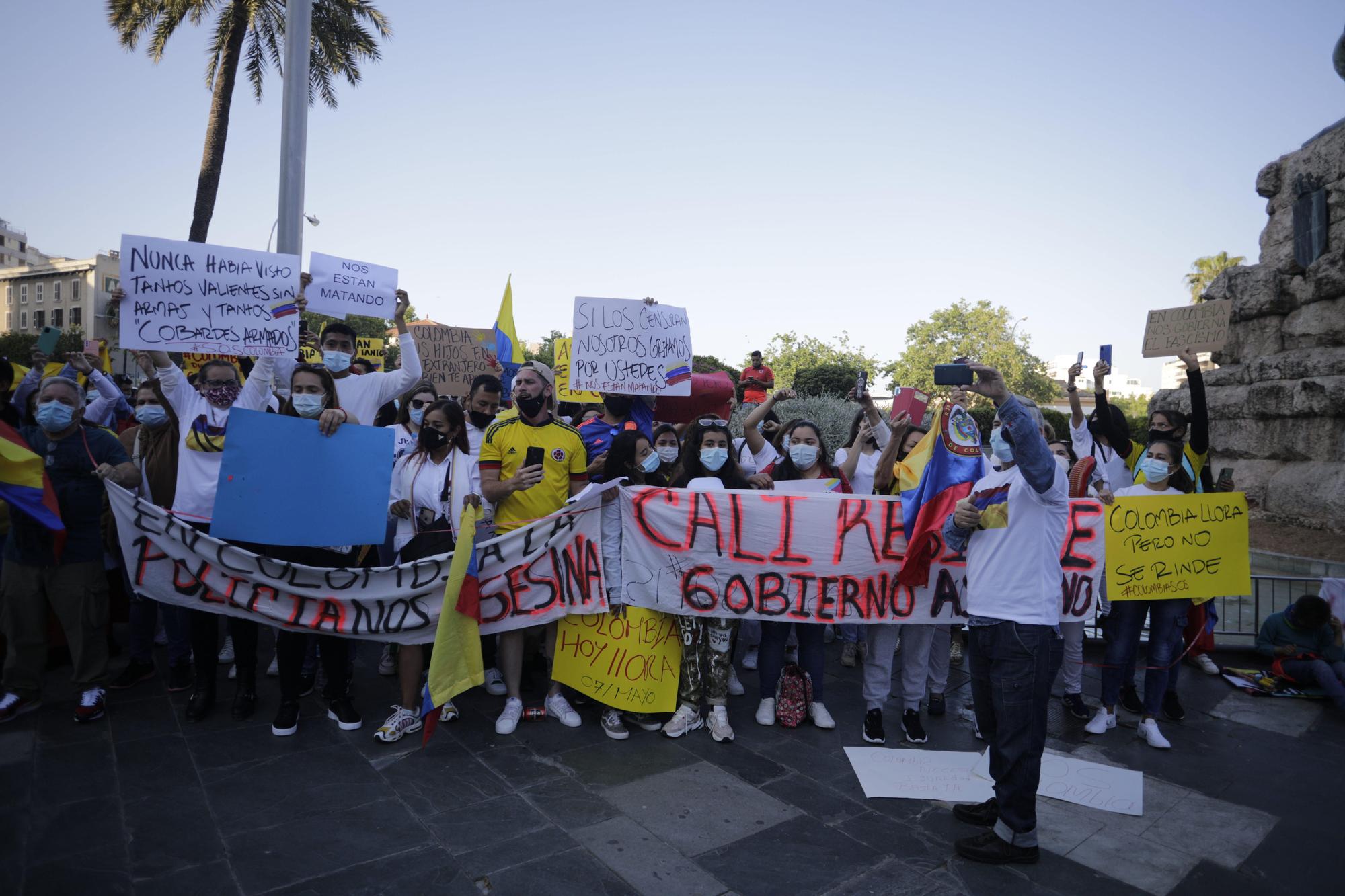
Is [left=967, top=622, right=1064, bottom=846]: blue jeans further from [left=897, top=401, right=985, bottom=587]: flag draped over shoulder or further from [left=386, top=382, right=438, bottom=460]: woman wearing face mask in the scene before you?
[left=386, top=382, right=438, bottom=460]: woman wearing face mask

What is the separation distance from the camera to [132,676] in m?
4.93

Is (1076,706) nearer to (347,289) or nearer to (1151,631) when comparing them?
(1151,631)

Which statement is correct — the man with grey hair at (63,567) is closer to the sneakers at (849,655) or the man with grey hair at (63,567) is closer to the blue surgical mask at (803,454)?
the blue surgical mask at (803,454)

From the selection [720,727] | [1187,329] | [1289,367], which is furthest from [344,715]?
[1289,367]

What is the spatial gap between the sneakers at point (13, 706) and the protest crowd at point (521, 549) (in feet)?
0.04

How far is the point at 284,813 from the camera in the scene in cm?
344

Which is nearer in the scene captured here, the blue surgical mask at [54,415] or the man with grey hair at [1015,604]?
the man with grey hair at [1015,604]

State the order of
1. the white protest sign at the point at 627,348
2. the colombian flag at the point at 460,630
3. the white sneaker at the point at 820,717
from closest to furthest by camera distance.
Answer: the colombian flag at the point at 460,630 < the white sneaker at the point at 820,717 < the white protest sign at the point at 627,348

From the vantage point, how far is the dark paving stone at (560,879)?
2957 mm

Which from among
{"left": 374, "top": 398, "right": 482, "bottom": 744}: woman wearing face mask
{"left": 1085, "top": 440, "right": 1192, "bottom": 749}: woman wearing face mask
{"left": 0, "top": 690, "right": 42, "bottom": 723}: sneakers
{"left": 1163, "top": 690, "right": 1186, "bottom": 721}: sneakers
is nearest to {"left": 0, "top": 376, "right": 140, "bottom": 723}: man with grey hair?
{"left": 0, "top": 690, "right": 42, "bottom": 723}: sneakers

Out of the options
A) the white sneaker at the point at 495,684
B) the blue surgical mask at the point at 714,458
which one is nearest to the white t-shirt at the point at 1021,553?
the blue surgical mask at the point at 714,458

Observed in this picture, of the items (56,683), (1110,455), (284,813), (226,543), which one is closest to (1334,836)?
(1110,455)

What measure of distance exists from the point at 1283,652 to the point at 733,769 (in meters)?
4.40

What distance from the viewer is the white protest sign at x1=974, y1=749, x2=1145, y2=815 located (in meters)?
3.86
